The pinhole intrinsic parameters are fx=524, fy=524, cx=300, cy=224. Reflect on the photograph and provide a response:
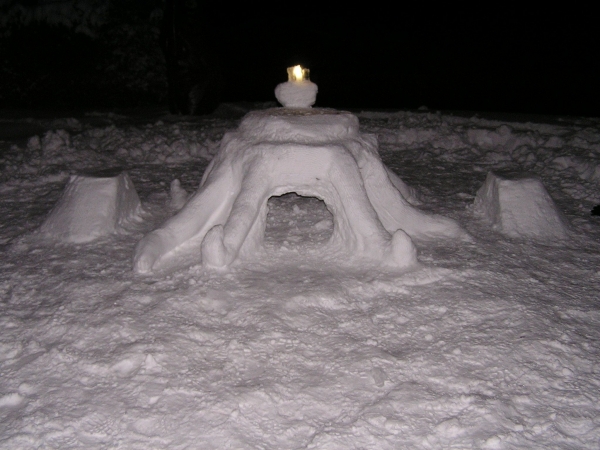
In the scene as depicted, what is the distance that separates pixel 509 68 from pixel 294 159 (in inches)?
234

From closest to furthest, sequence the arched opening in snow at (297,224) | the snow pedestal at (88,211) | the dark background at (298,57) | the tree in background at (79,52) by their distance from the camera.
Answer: the arched opening in snow at (297,224) → the snow pedestal at (88,211) → the dark background at (298,57) → the tree in background at (79,52)

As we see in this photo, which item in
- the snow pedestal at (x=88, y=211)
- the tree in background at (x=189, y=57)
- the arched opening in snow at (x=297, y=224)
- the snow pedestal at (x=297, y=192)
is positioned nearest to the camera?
the snow pedestal at (x=297, y=192)

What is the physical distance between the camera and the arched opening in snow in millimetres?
3250

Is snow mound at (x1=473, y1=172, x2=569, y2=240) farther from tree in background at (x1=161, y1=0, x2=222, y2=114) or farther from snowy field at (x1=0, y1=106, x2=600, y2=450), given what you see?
tree in background at (x1=161, y1=0, x2=222, y2=114)

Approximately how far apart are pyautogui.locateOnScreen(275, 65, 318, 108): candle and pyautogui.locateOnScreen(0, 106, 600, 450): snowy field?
0.80m

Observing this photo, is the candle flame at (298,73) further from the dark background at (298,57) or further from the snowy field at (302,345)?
the dark background at (298,57)

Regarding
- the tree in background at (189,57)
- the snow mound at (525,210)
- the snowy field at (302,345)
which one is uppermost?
the tree in background at (189,57)

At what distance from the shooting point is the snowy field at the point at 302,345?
1779 millimetres

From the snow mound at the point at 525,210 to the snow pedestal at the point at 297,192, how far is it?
Answer: 359mm

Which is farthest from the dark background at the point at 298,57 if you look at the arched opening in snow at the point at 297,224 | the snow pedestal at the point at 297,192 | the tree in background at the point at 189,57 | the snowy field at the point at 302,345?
the snow pedestal at the point at 297,192

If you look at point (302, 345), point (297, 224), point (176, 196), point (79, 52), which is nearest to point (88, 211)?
point (176, 196)

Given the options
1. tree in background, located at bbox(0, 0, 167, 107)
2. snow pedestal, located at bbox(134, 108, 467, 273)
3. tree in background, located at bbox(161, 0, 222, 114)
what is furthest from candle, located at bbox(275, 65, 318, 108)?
tree in background, located at bbox(0, 0, 167, 107)

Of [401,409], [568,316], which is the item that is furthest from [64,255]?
[568,316]

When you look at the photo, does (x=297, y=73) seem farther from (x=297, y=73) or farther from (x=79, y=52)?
(x=79, y=52)
